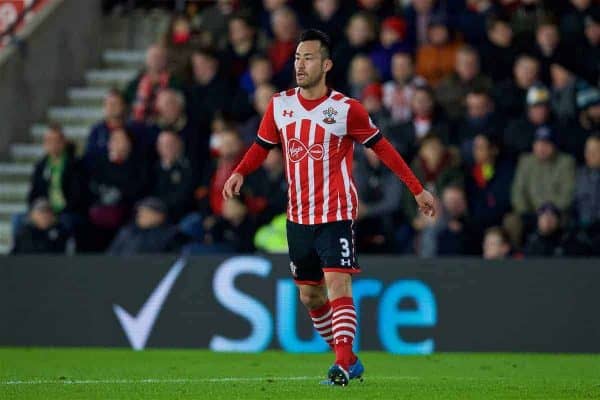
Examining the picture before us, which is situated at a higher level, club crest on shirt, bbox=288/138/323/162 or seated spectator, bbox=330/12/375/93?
seated spectator, bbox=330/12/375/93

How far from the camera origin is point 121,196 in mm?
17047

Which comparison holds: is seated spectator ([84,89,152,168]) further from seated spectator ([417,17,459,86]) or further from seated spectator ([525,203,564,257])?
seated spectator ([525,203,564,257])

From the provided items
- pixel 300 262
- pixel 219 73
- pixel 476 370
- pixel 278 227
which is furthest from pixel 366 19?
pixel 300 262

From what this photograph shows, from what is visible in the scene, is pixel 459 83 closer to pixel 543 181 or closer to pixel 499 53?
pixel 499 53

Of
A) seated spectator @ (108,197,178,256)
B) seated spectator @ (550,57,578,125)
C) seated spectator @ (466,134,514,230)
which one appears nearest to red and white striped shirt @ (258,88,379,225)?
seated spectator @ (466,134,514,230)

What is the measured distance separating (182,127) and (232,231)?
2.06m

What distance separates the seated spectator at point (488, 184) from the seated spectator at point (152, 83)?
14.1 feet

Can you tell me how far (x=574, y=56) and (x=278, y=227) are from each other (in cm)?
394

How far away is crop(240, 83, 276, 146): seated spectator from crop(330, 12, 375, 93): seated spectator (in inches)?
31.9

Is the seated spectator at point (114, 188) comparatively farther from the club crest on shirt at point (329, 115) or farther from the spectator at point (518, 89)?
the club crest on shirt at point (329, 115)

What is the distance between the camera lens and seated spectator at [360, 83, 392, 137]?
16188 mm

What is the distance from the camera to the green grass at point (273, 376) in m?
9.31

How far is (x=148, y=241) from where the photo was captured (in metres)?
16.1

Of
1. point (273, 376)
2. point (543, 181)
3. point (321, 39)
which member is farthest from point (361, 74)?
point (321, 39)
